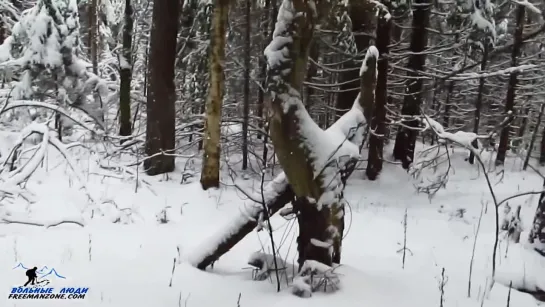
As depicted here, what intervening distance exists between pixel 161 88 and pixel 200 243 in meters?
6.33

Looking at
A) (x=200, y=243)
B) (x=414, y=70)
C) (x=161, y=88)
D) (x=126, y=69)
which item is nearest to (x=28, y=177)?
(x=200, y=243)

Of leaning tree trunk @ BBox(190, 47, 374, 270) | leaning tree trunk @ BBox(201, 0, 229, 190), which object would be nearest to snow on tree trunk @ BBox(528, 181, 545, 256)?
leaning tree trunk @ BBox(190, 47, 374, 270)

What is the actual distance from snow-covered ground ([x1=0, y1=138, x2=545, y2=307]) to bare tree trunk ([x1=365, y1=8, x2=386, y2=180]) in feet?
8.38

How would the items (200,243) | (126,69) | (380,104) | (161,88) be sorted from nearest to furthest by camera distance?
1. (200,243)
2. (161,88)
3. (380,104)
4. (126,69)

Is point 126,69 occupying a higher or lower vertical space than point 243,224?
higher

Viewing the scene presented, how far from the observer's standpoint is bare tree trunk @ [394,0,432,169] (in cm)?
1223

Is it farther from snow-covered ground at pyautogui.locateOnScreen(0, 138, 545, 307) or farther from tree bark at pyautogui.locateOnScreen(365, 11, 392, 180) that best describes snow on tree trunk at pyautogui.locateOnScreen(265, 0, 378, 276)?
tree bark at pyautogui.locateOnScreen(365, 11, 392, 180)

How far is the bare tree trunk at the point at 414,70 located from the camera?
12.2 metres

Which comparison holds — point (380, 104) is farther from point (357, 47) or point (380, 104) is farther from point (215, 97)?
point (215, 97)

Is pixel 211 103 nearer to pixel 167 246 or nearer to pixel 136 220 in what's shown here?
pixel 136 220

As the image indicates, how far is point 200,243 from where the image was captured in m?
5.13

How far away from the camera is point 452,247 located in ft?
20.6

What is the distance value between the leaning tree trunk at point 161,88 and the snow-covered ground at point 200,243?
4.69 ft

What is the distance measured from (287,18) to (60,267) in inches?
113
